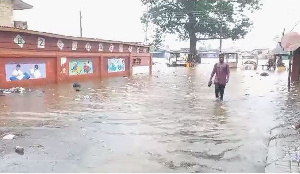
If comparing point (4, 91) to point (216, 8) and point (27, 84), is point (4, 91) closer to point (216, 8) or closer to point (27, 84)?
point (27, 84)

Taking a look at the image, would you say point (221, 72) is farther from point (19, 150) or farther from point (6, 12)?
point (6, 12)

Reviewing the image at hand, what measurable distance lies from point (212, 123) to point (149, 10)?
51105 millimetres

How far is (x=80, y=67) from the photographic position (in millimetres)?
22672

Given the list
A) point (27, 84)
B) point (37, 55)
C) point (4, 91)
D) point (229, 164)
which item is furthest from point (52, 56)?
point (229, 164)

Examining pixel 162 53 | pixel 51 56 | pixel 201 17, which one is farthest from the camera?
pixel 162 53

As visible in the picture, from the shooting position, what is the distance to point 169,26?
57.9 metres

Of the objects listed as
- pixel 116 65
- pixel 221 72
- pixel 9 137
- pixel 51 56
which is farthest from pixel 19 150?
pixel 116 65

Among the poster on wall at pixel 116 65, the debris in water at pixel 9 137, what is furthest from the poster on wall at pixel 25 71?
the debris in water at pixel 9 137

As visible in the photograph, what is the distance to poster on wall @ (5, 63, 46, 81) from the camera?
54.1 feet

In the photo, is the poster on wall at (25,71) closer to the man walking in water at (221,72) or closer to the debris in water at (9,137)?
the man walking in water at (221,72)

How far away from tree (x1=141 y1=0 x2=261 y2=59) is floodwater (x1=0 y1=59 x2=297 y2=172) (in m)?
44.6

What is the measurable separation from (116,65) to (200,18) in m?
31.0

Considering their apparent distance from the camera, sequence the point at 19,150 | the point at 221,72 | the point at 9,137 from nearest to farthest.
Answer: the point at 19,150, the point at 9,137, the point at 221,72

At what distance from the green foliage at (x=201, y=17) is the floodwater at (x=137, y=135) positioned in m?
44.5
